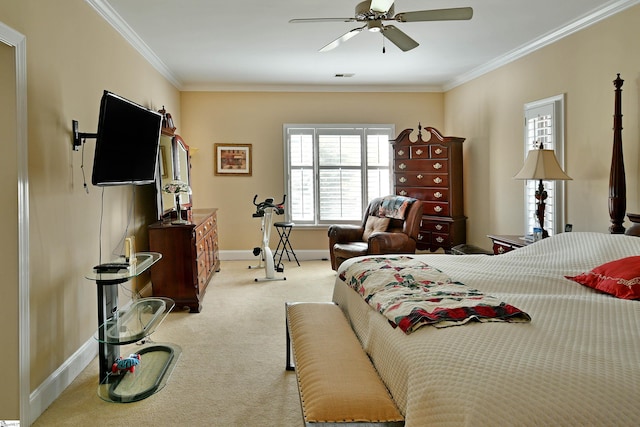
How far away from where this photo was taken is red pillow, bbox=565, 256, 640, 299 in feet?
7.82

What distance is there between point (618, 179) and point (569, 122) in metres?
1.11

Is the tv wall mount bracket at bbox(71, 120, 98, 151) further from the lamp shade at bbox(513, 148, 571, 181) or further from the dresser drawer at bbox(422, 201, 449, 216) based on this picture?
the dresser drawer at bbox(422, 201, 449, 216)

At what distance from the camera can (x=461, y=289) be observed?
236cm

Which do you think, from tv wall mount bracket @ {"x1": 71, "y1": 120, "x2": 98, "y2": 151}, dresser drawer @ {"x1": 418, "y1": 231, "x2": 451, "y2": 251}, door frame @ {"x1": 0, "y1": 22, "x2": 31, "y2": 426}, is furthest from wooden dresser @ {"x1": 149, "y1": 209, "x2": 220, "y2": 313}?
dresser drawer @ {"x1": 418, "y1": 231, "x2": 451, "y2": 251}

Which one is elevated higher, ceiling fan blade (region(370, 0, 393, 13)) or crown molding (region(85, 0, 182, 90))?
crown molding (region(85, 0, 182, 90))

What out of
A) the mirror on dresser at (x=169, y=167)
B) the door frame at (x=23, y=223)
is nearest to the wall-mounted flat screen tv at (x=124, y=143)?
the door frame at (x=23, y=223)

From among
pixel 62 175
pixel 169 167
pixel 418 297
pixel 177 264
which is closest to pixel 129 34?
pixel 169 167

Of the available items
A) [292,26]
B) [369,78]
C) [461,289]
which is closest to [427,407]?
[461,289]

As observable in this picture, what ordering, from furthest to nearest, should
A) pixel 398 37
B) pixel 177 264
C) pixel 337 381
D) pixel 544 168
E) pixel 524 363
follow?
pixel 177 264
pixel 544 168
pixel 398 37
pixel 337 381
pixel 524 363

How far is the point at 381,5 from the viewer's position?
9.73ft

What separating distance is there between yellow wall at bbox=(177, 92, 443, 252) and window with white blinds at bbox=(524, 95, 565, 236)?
8.21ft

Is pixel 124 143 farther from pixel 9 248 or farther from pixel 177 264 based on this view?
pixel 177 264

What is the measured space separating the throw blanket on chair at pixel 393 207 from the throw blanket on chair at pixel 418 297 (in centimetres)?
289

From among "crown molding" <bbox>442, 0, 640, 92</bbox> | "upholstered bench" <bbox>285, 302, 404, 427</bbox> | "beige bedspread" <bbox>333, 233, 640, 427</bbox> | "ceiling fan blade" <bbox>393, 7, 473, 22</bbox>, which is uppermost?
"crown molding" <bbox>442, 0, 640, 92</bbox>
